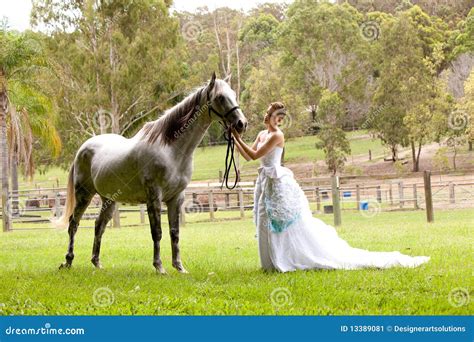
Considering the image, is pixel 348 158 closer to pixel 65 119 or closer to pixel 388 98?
pixel 388 98

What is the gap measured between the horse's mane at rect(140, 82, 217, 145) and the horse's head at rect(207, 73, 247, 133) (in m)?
0.12

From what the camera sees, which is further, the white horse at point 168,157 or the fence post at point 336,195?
the fence post at point 336,195

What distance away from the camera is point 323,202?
21312 mm

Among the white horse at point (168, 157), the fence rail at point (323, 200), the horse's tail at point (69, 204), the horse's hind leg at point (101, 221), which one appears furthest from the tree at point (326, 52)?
the white horse at point (168, 157)

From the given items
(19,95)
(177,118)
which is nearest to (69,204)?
(177,118)

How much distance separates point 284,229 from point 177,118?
1.38 m

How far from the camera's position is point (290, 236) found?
5.52 metres

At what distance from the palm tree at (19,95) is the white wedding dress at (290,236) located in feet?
32.9

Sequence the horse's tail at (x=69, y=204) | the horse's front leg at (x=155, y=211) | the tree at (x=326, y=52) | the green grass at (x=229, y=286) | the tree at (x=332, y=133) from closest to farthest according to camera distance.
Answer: the green grass at (x=229, y=286) → the horse's front leg at (x=155, y=211) → the horse's tail at (x=69, y=204) → the tree at (x=332, y=133) → the tree at (x=326, y=52)

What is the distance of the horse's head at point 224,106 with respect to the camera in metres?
5.35

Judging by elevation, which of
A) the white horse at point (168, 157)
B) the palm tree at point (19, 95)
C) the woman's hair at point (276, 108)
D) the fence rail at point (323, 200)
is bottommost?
the fence rail at point (323, 200)

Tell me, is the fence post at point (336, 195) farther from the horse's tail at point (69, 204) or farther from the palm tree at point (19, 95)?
the palm tree at point (19, 95)

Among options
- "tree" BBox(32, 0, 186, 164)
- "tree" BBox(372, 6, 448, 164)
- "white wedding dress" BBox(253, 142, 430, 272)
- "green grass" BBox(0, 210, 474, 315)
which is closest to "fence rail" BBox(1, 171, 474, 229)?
"tree" BBox(372, 6, 448, 164)
